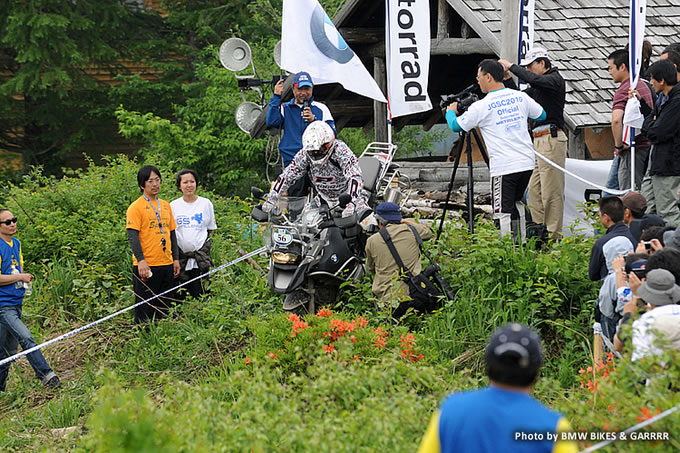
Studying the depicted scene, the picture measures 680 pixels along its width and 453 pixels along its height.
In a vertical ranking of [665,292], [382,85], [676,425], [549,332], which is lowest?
[549,332]

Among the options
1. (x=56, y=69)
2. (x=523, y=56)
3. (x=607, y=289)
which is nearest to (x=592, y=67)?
(x=523, y=56)

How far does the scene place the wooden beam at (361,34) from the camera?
1364 centimetres

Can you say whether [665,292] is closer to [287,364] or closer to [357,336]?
[357,336]

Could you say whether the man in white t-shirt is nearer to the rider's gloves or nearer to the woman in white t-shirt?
the rider's gloves

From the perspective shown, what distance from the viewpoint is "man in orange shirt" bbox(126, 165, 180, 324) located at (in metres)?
7.62

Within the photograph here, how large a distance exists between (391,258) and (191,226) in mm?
2386

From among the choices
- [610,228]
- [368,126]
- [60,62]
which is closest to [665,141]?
[610,228]

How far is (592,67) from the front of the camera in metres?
11.0

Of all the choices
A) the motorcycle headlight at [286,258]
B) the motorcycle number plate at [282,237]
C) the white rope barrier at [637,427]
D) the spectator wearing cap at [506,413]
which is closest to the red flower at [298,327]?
the motorcycle headlight at [286,258]

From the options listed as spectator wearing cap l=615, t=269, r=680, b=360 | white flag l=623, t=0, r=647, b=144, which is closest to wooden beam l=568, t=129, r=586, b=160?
white flag l=623, t=0, r=647, b=144

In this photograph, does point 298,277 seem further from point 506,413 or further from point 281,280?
point 506,413

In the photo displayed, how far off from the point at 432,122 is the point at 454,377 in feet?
34.7

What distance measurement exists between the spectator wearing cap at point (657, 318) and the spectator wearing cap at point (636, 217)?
1.62m

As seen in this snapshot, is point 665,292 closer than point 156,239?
Yes
